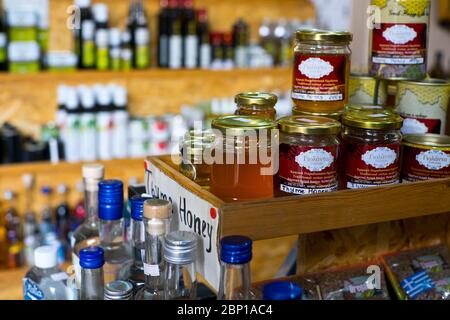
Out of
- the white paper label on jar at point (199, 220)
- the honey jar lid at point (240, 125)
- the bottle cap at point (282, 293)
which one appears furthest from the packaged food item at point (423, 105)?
the bottle cap at point (282, 293)

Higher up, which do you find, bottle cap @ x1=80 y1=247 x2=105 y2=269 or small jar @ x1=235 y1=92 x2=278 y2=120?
small jar @ x1=235 y1=92 x2=278 y2=120

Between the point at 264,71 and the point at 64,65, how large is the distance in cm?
93

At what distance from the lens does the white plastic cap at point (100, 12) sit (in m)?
2.55

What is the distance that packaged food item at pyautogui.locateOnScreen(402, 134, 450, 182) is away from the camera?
1039mm

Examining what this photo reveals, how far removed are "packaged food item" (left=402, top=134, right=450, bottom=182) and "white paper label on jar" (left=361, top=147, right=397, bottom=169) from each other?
0.07m

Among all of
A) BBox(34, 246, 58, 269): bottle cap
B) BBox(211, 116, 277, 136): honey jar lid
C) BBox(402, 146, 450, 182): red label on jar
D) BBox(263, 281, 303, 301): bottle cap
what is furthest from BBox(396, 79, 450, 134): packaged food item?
BBox(34, 246, 58, 269): bottle cap

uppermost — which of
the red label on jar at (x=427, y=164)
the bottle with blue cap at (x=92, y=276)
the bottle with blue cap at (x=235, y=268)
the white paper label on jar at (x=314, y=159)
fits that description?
the white paper label on jar at (x=314, y=159)

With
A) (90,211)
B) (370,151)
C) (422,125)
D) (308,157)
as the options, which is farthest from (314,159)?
(90,211)

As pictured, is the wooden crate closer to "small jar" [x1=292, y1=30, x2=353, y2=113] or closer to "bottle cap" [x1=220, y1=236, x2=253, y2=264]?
"bottle cap" [x1=220, y1=236, x2=253, y2=264]

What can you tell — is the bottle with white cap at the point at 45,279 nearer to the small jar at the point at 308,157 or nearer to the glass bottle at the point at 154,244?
the glass bottle at the point at 154,244

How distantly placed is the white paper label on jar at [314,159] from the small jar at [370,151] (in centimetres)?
8

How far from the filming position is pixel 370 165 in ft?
3.23
